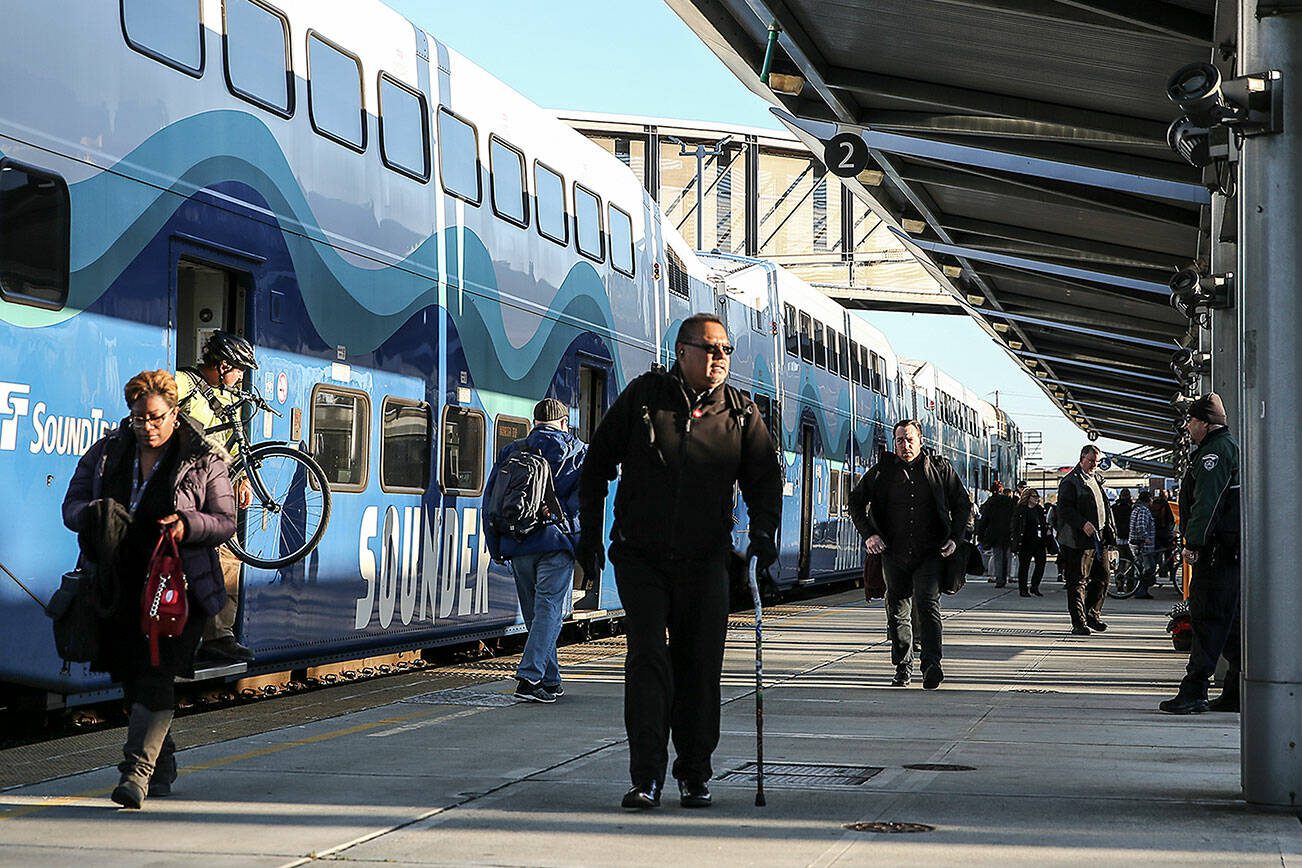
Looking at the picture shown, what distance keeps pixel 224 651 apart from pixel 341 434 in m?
1.93

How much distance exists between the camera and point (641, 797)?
665 centimetres

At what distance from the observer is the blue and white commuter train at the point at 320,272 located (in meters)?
8.00

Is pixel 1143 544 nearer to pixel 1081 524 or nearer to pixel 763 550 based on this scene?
pixel 1081 524

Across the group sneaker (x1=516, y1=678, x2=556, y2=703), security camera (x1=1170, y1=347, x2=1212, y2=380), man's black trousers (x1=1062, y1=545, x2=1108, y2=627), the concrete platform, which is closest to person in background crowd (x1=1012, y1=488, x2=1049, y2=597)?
security camera (x1=1170, y1=347, x2=1212, y2=380)

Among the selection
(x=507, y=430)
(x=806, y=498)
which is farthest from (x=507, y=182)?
(x=806, y=498)

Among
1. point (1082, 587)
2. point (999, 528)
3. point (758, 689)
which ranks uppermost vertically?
point (999, 528)

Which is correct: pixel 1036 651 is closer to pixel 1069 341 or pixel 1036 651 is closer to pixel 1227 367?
pixel 1227 367

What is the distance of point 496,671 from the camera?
500 inches

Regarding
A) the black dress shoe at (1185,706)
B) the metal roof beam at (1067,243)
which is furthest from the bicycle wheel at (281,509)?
the metal roof beam at (1067,243)

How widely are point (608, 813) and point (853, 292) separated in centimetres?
5045

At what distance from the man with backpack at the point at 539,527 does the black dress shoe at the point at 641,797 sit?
3809 mm

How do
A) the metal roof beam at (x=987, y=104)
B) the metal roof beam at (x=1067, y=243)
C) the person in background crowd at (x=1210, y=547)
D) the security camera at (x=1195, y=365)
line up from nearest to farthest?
the person in background crowd at (x=1210, y=547) < the metal roof beam at (x=987, y=104) < the security camera at (x=1195, y=365) < the metal roof beam at (x=1067, y=243)

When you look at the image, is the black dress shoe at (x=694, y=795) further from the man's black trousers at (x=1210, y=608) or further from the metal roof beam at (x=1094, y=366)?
the metal roof beam at (x=1094, y=366)

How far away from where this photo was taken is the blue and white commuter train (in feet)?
26.2
